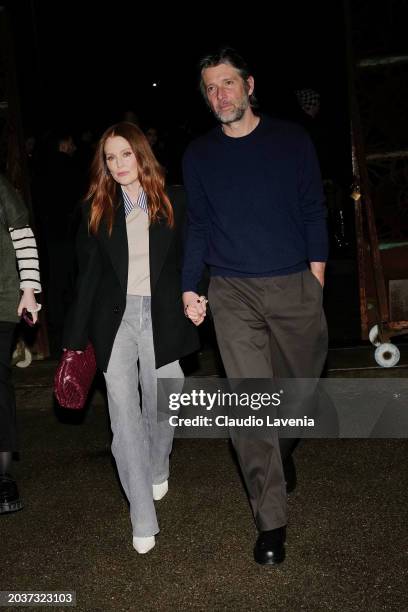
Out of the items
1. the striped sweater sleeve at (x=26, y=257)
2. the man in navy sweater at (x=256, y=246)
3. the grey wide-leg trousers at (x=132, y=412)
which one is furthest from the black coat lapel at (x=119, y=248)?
the striped sweater sleeve at (x=26, y=257)

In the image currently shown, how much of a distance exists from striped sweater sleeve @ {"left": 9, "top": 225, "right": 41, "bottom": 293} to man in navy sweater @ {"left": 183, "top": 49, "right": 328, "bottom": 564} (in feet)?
3.66

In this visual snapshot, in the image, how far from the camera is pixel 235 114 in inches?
168

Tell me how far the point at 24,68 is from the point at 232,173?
820 inches

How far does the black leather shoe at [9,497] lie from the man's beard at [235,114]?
2.42m

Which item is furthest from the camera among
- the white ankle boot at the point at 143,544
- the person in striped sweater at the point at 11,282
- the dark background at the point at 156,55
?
the dark background at the point at 156,55

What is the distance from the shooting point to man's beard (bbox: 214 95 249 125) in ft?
14.0

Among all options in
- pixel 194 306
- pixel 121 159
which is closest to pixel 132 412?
pixel 194 306

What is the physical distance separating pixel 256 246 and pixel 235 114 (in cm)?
61

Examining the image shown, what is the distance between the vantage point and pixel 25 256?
5262mm

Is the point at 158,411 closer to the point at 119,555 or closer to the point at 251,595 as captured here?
the point at 119,555

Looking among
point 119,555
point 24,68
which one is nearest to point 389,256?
point 119,555

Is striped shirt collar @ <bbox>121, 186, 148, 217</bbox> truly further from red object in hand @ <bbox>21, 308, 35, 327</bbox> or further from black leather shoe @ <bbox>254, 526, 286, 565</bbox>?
black leather shoe @ <bbox>254, 526, 286, 565</bbox>

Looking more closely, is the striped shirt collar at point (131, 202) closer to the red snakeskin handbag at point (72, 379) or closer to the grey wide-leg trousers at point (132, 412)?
the grey wide-leg trousers at point (132, 412)

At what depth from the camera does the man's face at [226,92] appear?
429 centimetres
